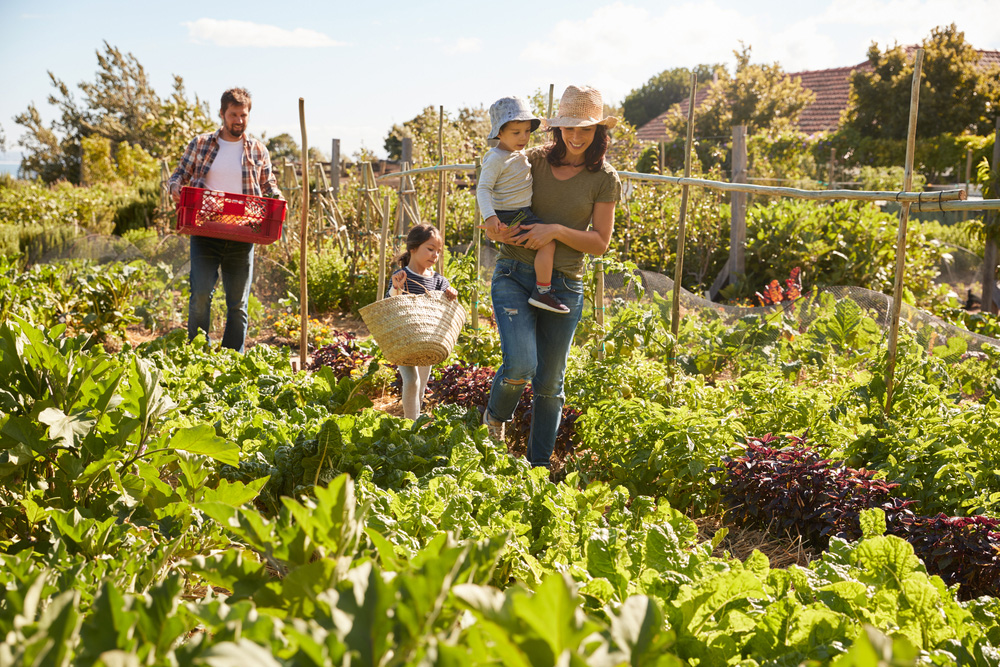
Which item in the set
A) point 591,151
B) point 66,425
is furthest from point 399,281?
point 66,425

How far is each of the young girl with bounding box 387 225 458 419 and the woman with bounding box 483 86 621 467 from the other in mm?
568

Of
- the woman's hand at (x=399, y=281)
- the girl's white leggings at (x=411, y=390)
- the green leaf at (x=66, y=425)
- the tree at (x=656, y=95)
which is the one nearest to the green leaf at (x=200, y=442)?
the green leaf at (x=66, y=425)

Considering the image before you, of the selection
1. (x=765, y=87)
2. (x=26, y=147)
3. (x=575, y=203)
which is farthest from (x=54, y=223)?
(x=26, y=147)

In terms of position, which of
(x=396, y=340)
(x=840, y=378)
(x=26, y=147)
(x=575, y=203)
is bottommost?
(x=840, y=378)

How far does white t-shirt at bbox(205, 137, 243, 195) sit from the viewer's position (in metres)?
4.34

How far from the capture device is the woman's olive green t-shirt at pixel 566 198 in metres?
3.09

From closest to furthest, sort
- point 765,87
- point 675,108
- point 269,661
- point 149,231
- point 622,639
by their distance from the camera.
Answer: point 269,661 → point 622,639 → point 149,231 → point 765,87 → point 675,108

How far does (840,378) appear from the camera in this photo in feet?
14.6

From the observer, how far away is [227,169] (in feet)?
14.3

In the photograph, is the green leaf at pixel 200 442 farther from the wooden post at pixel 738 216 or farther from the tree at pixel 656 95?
the tree at pixel 656 95

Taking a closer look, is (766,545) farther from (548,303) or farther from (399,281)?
(399,281)

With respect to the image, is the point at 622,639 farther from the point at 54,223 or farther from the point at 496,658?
the point at 54,223

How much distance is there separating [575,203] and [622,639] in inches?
94.0

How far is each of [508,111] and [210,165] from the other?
2115 millimetres
